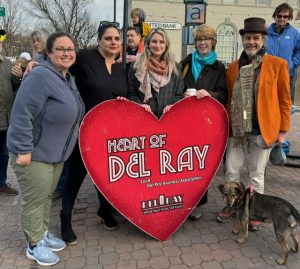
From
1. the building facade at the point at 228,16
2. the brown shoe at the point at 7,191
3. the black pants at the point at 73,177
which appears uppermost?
the building facade at the point at 228,16

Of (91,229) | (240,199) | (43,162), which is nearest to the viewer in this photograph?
(43,162)

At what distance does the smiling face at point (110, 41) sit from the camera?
10.5 feet

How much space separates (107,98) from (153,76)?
509 millimetres

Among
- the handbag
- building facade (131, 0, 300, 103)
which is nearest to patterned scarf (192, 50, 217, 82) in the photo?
the handbag

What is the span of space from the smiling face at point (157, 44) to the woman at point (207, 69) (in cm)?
45

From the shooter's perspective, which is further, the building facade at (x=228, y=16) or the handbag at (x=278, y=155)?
the building facade at (x=228, y=16)

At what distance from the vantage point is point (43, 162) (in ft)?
9.43

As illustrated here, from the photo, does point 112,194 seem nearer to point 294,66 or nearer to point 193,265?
point 193,265

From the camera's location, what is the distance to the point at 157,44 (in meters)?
3.33

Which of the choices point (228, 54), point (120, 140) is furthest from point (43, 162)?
point (228, 54)

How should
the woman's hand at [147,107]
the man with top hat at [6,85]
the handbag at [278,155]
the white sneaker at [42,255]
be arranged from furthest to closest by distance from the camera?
the man with top hat at [6,85]
the handbag at [278,155]
the woman's hand at [147,107]
the white sneaker at [42,255]

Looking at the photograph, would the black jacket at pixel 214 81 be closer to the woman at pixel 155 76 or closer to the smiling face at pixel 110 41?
the woman at pixel 155 76

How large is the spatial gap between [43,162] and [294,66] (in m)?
4.58

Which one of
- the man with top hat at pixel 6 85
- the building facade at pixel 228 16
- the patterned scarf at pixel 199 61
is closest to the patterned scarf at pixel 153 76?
the patterned scarf at pixel 199 61
